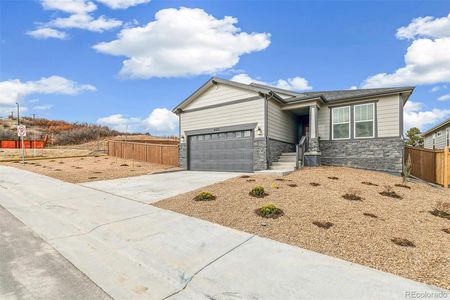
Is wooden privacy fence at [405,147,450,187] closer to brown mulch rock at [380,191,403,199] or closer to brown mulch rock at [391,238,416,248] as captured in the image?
brown mulch rock at [380,191,403,199]

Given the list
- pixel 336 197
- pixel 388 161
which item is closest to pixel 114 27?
pixel 336 197

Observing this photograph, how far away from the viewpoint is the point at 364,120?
502 inches

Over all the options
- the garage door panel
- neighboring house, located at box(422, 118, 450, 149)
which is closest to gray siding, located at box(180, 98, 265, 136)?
the garage door panel

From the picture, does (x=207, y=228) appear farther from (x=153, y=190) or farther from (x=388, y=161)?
(x=388, y=161)

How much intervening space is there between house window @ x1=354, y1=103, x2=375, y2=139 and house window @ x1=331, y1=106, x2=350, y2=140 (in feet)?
1.27

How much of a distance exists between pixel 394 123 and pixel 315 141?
375 centimetres

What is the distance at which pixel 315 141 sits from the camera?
1289cm

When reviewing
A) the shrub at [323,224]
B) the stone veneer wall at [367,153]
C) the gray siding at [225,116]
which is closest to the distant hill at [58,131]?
the gray siding at [225,116]

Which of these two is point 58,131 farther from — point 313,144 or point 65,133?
point 313,144

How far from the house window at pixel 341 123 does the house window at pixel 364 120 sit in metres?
0.39

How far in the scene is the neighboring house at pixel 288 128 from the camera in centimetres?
1216

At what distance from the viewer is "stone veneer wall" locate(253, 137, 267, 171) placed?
1241cm

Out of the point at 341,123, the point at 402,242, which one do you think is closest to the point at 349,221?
the point at 402,242

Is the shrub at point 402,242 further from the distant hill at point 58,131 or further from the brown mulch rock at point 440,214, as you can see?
the distant hill at point 58,131
